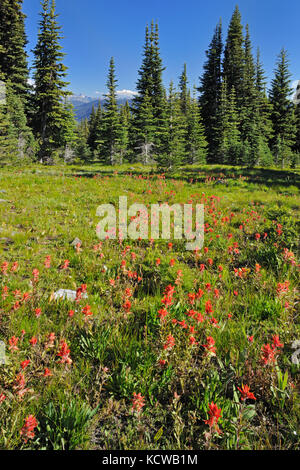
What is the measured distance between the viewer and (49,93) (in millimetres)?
29984

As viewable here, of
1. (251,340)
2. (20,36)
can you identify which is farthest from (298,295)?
(20,36)

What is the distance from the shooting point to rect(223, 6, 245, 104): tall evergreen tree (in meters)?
44.3

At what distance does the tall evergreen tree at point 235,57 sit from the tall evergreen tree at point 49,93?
28.8 metres

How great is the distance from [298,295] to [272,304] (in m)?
0.88

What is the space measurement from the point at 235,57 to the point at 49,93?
34467 mm

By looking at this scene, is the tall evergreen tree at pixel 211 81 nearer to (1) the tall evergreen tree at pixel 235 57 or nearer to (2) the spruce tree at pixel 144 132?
(1) the tall evergreen tree at pixel 235 57

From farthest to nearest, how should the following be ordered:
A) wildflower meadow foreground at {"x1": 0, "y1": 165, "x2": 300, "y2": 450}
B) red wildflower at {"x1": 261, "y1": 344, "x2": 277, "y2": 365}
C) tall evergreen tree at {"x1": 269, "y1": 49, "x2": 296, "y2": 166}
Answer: tall evergreen tree at {"x1": 269, "y1": 49, "x2": 296, "y2": 166}, red wildflower at {"x1": 261, "y1": 344, "x2": 277, "y2": 365}, wildflower meadow foreground at {"x1": 0, "y1": 165, "x2": 300, "y2": 450}

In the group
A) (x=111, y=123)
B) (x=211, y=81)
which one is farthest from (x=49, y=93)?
(x=211, y=81)

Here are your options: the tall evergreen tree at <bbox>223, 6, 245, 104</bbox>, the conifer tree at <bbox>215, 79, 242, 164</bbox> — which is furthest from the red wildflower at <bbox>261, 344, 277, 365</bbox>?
the tall evergreen tree at <bbox>223, 6, 245, 104</bbox>

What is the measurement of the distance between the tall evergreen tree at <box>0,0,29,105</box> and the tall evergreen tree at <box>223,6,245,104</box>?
32731 millimetres

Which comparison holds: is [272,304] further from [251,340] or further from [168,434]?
[168,434]

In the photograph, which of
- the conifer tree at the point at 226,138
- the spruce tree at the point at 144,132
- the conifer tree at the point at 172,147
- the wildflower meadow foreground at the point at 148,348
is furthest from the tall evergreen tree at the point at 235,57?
the wildflower meadow foreground at the point at 148,348

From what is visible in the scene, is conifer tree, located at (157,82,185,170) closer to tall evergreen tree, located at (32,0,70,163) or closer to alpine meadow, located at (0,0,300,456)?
alpine meadow, located at (0,0,300,456)

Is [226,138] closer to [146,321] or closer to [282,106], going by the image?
[282,106]
